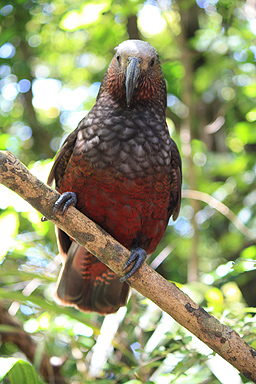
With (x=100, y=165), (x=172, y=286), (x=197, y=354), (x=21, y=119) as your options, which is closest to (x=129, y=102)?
(x=100, y=165)

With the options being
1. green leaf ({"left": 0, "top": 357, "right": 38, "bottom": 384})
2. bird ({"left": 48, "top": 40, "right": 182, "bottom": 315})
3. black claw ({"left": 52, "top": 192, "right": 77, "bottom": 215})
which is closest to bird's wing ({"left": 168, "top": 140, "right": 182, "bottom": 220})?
bird ({"left": 48, "top": 40, "right": 182, "bottom": 315})

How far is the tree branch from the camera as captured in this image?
1.52m

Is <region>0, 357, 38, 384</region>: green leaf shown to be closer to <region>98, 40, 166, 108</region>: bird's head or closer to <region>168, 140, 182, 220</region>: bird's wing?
<region>168, 140, 182, 220</region>: bird's wing

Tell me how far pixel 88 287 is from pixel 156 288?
777 mm

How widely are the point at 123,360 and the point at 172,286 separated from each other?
1.33 m

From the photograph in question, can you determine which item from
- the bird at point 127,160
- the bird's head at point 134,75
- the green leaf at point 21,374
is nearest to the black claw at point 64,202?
the bird at point 127,160

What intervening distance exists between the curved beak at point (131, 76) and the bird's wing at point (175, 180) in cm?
40

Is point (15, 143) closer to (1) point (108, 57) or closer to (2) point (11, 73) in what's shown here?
(2) point (11, 73)

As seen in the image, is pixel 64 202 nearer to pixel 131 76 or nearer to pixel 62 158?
pixel 62 158

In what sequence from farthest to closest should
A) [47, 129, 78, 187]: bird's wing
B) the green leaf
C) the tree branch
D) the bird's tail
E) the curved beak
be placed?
the bird's tail
[47, 129, 78, 187]: bird's wing
the curved beak
the green leaf
the tree branch

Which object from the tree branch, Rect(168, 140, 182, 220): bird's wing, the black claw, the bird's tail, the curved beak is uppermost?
the curved beak

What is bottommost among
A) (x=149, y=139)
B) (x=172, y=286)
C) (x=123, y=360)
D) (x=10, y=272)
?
(x=123, y=360)

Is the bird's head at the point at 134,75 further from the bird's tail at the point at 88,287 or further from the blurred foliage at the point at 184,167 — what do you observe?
the bird's tail at the point at 88,287

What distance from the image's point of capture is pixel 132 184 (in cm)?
177
